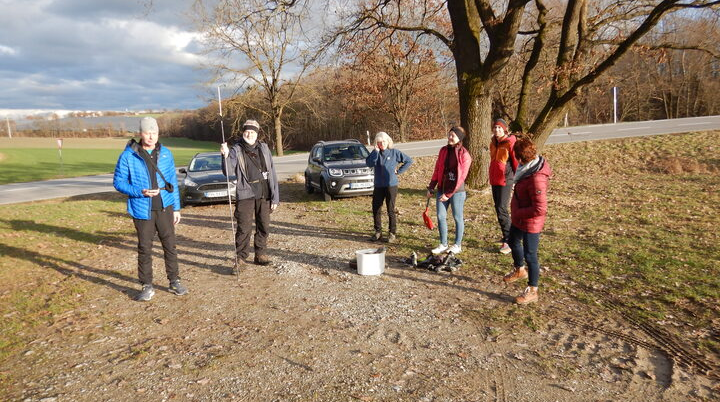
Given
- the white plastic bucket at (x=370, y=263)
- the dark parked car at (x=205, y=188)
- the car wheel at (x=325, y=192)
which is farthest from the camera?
the dark parked car at (x=205, y=188)

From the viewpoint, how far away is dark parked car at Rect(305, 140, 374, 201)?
12.0 meters

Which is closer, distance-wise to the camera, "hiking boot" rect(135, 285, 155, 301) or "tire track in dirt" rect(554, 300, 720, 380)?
"tire track in dirt" rect(554, 300, 720, 380)

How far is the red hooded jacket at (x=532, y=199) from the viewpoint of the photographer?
16.0ft

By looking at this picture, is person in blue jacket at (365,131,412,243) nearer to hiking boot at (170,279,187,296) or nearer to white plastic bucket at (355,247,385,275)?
white plastic bucket at (355,247,385,275)

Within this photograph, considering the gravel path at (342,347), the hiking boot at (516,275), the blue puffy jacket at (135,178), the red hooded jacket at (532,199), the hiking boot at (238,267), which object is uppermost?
the blue puffy jacket at (135,178)

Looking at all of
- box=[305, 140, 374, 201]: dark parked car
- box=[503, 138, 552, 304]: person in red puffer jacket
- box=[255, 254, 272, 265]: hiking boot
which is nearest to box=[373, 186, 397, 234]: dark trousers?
box=[255, 254, 272, 265]: hiking boot

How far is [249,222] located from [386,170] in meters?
2.48

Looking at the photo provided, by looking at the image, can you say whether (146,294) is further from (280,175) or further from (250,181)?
(280,175)

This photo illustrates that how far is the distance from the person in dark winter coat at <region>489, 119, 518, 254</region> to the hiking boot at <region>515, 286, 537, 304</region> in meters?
1.81

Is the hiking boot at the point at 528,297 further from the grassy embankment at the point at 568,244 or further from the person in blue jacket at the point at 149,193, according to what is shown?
the person in blue jacket at the point at 149,193

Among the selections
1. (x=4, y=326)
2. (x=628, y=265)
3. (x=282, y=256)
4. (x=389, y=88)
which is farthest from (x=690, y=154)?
(x=389, y=88)

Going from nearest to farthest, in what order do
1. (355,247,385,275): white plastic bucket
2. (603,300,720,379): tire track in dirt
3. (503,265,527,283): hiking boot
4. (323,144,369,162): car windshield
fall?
(603,300,720,379): tire track in dirt, (503,265,527,283): hiking boot, (355,247,385,275): white plastic bucket, (323,144,369,162): car windshield

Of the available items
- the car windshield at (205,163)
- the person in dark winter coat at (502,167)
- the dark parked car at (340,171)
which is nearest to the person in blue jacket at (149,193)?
the person in dark winter coat at (502,167)

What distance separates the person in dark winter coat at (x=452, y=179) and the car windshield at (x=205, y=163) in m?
8.73
